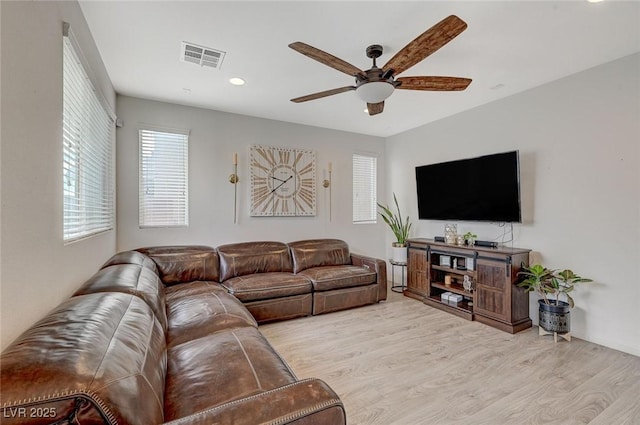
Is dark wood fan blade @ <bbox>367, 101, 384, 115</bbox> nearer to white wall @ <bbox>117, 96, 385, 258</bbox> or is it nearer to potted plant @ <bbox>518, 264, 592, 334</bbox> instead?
white wall @ <bbox>117, 96, 385, 258</bbox>

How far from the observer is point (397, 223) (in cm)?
505

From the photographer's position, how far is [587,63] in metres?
2.73

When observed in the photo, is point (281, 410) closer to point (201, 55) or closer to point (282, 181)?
point (201, 55)

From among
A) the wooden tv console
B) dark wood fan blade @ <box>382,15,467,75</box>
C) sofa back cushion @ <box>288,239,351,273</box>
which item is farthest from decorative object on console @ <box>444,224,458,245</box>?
dark wood fan blade @ <box>382,15,467,75</box>

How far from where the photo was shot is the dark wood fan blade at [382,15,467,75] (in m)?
1.63

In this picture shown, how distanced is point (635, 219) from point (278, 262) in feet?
12.6

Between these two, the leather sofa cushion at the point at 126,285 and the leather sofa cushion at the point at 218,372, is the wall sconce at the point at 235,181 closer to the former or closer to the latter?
the leather sofa cushion at the point at 126,285

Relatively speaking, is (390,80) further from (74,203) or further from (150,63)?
(74,203)

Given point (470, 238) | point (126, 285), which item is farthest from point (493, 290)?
point (126, 285)

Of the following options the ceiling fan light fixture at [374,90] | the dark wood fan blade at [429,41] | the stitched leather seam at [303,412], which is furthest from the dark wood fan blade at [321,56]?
the stitched leather seam at [303,412]

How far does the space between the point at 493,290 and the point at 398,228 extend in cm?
188

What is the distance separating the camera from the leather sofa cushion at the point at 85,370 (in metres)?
0.71

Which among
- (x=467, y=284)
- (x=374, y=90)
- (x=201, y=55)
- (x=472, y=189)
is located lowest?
(x=467, y=284)

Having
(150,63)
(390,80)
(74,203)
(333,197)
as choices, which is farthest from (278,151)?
(74,203)
